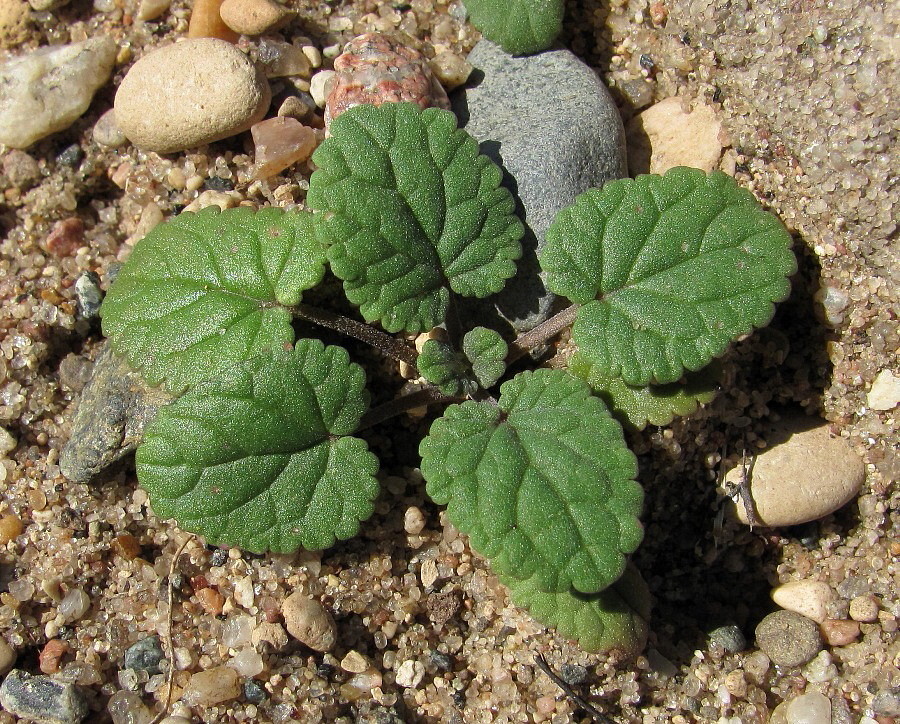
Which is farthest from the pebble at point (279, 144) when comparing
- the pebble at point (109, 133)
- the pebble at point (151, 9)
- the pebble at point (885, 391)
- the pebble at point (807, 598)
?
the pebble at point (807, 598)

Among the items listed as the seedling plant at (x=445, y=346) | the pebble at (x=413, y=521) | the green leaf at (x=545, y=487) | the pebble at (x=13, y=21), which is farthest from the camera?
the pebble at (x=13, y=21)

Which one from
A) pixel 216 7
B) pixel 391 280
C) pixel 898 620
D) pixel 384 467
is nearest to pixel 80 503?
pixel 384 467

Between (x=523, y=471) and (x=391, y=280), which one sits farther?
(x=391, y=280)

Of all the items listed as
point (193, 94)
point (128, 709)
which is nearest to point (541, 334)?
point (193, 94)

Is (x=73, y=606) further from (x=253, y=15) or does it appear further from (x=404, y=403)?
(x=253, y=15)

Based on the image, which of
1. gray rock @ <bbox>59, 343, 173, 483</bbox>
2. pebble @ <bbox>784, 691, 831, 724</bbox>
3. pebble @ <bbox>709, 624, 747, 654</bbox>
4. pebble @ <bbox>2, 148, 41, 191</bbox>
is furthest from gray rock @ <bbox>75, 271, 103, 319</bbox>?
pebble @ <bbox>784, 691, 831, 724</bbox>

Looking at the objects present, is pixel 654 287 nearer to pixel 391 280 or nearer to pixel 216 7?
pixel 391 280

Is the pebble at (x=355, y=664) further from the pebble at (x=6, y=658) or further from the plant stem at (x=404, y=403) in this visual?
the pebble at (x=6, y=658)
